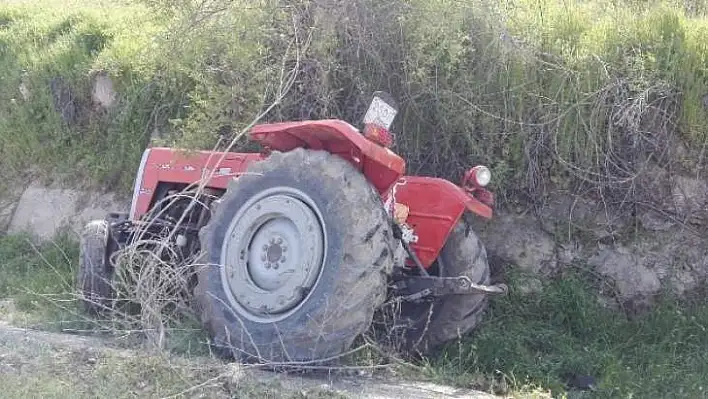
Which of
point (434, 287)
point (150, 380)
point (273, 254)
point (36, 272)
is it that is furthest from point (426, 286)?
point (36, 272)

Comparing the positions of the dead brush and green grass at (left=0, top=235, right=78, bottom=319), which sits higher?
the dead brush

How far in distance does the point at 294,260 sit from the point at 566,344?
2411 mm

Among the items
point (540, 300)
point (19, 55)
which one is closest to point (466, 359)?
point (540, 300)

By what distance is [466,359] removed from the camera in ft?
20.9

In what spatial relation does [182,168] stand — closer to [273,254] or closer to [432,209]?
[273,254]

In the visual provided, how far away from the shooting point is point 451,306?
6.33m

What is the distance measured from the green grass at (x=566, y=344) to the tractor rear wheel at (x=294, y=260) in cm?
40

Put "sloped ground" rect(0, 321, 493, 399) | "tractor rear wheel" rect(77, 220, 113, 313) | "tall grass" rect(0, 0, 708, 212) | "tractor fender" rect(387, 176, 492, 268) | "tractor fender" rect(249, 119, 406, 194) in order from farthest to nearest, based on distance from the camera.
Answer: "tall grass" rect(0, 0, 708, 212), "tractor rear wheel" rect(77, 220, 113, 313), "tractor fender" rect(387, 176, 492, 268), "tractor fender" rect(249, 119, 406, 194), "sloped ground" rect(0, 321, 493, 399)

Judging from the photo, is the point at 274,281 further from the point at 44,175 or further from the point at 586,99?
the point at 44,175

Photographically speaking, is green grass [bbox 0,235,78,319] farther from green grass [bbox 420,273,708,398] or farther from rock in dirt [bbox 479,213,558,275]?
rock in dirt [bbox 479,213,558,275]

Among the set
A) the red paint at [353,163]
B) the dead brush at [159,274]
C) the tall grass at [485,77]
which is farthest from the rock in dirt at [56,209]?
the dead brush at [159,274]

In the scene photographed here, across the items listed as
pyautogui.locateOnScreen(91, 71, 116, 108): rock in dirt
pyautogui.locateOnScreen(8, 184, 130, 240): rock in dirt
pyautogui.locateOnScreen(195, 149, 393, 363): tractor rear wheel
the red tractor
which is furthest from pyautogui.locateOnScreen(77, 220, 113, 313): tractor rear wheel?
pyautogui.locateOnScreen(91, 71, 116, 108): rock in dirt

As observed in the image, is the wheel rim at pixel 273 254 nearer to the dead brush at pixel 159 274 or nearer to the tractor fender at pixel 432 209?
the dead brush at pixel 159 274

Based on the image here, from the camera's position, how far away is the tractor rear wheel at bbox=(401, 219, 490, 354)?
630cm
